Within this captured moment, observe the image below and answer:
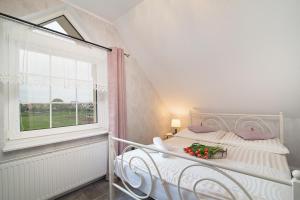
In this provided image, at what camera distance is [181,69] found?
9.19 feet

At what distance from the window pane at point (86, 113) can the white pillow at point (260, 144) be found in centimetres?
215

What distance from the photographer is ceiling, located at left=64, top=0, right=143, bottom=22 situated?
6.91 ft

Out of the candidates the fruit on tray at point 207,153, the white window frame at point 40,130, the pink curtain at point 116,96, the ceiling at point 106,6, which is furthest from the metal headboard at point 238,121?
the ceiling at point 106,6

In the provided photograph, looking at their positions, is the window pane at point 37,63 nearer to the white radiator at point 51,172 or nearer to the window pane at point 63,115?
the window pane at point 63,115

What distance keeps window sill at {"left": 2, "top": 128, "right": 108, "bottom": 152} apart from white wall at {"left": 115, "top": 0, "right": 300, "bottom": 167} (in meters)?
1.68

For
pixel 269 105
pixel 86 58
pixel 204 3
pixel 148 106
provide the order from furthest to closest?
pixel 148 106, pixel 269 105, pixel 86 58, pixel 204 3

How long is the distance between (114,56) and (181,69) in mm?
1200

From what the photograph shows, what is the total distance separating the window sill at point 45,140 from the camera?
5.38 feet

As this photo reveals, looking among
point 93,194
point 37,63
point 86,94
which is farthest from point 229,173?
point 37,63

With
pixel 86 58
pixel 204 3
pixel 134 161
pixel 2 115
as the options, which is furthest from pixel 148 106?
pixel 2 115

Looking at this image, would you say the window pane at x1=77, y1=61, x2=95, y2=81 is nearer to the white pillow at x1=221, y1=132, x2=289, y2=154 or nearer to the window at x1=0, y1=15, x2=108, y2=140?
the window at x1=0, y1=15, x2=108, y2=140

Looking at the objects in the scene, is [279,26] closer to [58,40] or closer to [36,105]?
[58,40]

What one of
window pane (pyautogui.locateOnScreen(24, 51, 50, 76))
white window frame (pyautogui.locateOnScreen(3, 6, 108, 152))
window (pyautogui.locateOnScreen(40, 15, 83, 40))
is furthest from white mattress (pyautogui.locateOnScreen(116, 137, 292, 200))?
window (pyautogui.locateOnScreen(40, 15, 83, 40))

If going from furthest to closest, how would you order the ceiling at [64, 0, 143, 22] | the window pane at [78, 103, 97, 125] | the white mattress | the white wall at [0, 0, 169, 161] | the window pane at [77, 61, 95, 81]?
the window pane at [78, 103, 97, 125] → the window pane at [77, 61, 95, 81] → the ceiling at [64, 0, 143, 22] → the white wall at [0, 0, 169, 161] → the white mattress
